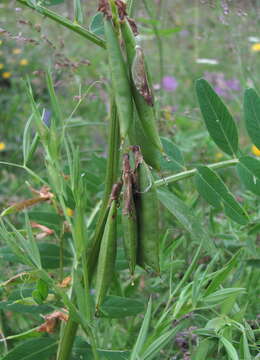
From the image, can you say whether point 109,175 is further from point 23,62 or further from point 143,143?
point 23,62

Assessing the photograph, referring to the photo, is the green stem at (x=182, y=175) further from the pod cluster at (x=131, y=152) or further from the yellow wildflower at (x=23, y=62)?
the yellow wildflower at (x=23, y=62)

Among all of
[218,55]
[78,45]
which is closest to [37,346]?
[78,45]

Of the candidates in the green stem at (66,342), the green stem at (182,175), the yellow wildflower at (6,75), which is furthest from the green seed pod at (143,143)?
the yellow wildflower at (6,75)

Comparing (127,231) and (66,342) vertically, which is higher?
(127,231)

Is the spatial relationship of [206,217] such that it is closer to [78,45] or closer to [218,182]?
[218,182]

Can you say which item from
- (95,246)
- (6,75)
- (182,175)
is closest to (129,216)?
(95,246)
